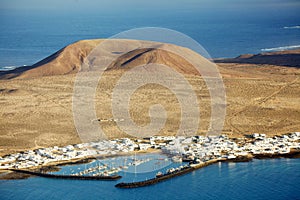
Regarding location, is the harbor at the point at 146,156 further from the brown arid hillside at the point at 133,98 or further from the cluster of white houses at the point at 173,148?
the brown arid hillside at the point at 133,98

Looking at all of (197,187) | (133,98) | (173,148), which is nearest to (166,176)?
(197,187)

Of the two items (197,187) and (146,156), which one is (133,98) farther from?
(197,187)

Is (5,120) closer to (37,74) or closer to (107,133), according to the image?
(107,133)

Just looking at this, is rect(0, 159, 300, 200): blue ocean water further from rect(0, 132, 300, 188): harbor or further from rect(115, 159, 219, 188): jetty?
rect(0, 132, 300, 188): harbor

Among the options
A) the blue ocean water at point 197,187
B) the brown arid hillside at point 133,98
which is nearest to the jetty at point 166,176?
the blue ocean water at point 197,187

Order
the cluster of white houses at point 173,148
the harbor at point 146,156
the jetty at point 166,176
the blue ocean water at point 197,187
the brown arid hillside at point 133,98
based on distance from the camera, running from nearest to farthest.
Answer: the blue ocean water at point 197,187
the jetty at point 166,176
the harbor at point 146,156
the cluster of white houses at point 173,148
the brown arid hillside at point 133,98

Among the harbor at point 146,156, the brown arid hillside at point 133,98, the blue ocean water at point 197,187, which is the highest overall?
the brown arid hillside at point 133,98

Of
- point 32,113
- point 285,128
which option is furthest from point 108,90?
point 285,128
